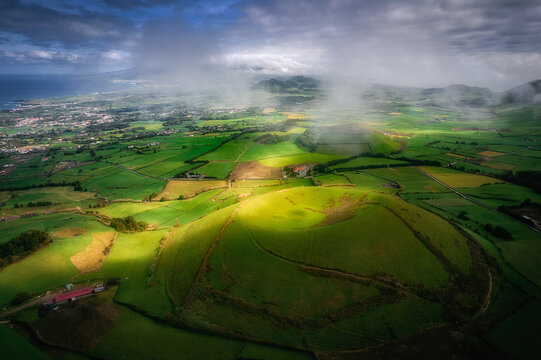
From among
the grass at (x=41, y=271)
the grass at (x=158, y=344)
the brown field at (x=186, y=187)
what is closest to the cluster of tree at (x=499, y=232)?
the grass at (x=158, y=344)

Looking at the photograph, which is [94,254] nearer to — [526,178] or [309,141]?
[309,141]

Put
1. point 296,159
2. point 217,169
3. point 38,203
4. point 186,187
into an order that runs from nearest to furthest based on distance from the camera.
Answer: point 38,203, point 186,187, point 217,169, point 296,159

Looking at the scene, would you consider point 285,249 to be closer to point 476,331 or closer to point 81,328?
point 476,331

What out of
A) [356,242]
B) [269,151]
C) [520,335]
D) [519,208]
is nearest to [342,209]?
[356,242]

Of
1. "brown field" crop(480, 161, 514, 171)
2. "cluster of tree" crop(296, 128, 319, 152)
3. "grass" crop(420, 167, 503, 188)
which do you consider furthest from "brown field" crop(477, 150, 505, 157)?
"cluster of tree" crop(296, 128, 319, 152)

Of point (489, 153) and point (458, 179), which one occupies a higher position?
point (489, 153)

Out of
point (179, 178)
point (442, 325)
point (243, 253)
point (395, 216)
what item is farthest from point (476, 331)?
point (179, 178)
